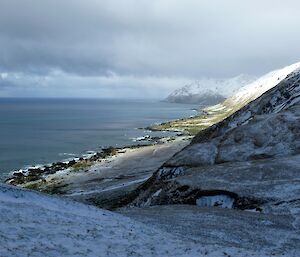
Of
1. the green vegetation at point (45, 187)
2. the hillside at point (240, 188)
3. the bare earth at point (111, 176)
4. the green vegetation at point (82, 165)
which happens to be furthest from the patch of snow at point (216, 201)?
the green vegetation at point (82, 165)

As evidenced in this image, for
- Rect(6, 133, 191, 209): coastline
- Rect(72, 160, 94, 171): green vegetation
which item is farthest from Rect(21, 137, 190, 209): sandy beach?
Rect(72, 160, 94, 171): green vegetation

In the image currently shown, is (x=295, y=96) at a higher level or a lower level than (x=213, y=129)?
higher

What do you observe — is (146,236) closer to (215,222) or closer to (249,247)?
(249,247)

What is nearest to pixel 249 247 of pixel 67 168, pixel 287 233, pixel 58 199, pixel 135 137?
pixel 287 233

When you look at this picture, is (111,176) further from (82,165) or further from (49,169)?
(49,169)

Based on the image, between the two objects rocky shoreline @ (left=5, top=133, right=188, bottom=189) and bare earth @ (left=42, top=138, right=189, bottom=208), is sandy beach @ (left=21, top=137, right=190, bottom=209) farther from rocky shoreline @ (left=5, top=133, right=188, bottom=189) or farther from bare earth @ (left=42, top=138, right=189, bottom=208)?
rocky shoreline @ (left=5, top=133, right=188, bottom=189)

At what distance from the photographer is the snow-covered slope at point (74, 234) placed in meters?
22.3

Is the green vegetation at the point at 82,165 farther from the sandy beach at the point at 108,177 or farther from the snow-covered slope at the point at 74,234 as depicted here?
the snow-covered slope at the point at 74,234

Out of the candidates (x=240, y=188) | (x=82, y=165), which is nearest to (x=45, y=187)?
(x=82, y=165)

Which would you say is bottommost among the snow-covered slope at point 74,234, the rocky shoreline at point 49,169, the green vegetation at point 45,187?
the green vegetation at point 45,187

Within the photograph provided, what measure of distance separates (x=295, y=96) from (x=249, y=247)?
64.8m

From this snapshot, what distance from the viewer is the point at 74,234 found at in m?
25.1

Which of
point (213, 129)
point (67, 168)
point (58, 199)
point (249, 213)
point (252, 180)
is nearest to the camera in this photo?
point (58, 199)

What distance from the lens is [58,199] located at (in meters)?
33.2
